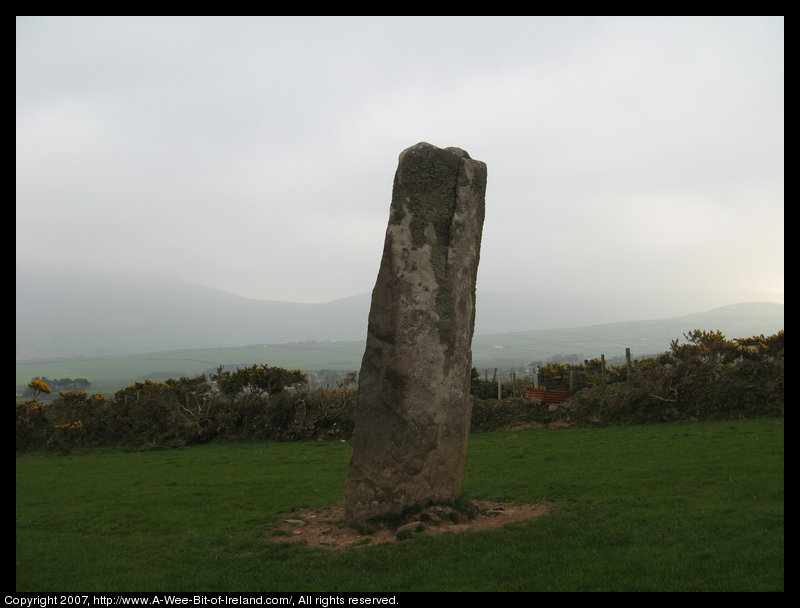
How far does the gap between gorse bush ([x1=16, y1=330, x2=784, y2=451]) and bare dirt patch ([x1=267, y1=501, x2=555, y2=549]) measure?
16.1 m

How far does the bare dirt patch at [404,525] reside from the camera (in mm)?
10320

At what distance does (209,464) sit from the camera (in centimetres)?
2320

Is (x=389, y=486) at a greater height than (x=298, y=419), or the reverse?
(x=389, y=486)

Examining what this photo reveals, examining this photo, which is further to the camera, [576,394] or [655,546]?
[576,394]

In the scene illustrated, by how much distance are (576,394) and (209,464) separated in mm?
16880

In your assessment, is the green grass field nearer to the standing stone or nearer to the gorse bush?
the standing stone

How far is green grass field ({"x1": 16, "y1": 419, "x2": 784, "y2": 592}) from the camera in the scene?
26.2ft

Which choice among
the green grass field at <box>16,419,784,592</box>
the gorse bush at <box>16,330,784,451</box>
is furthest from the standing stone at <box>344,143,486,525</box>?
the gorse bush at <box>16,330,784,451</box>

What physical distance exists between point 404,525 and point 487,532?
4.67 feet

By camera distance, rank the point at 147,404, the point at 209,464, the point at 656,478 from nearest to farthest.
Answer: the point at 656,478 < the point at 209,464 < the point at 147,404

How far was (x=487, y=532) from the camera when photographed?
33.1 feet
